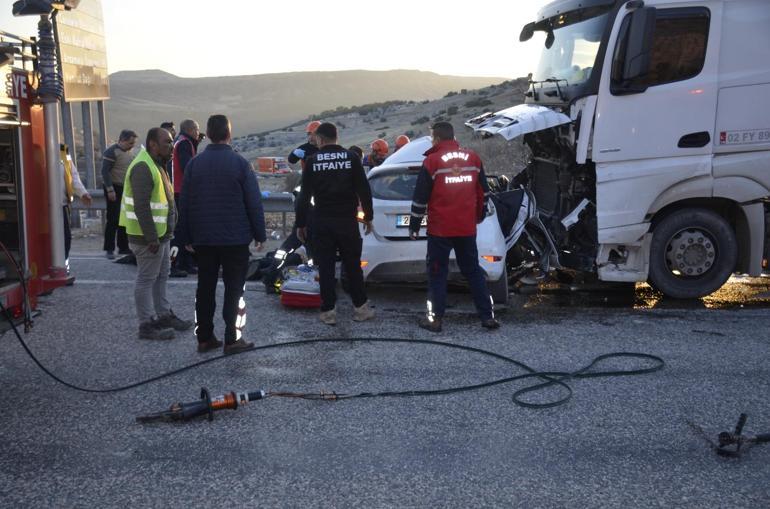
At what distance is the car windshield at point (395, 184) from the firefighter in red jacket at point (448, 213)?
1.07 m

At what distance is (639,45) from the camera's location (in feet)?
24.3

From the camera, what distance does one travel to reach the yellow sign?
15.7m

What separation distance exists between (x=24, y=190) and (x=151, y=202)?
1.15 m

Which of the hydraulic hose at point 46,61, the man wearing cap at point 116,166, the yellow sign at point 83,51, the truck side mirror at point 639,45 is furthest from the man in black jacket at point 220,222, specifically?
the yellow sign at point 83,51

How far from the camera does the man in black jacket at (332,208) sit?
7125 millimetres

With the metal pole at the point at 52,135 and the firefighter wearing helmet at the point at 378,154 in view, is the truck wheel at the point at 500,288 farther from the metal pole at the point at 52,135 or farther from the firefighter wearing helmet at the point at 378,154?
the metal pole at the point at 52,135

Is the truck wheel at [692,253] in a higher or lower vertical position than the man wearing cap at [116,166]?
lower

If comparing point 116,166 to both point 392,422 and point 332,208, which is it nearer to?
point 332,208

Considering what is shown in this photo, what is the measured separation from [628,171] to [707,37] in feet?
4.91

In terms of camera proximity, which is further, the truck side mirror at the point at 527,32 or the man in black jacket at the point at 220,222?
the truck side mirror at the point at 527,32

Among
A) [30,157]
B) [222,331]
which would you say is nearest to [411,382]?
[222,331]

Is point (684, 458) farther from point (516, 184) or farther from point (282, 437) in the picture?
point (516, 184)

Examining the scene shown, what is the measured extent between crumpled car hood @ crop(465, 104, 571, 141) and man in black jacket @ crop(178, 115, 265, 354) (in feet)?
9.75

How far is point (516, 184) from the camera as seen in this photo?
9914 millimetres
